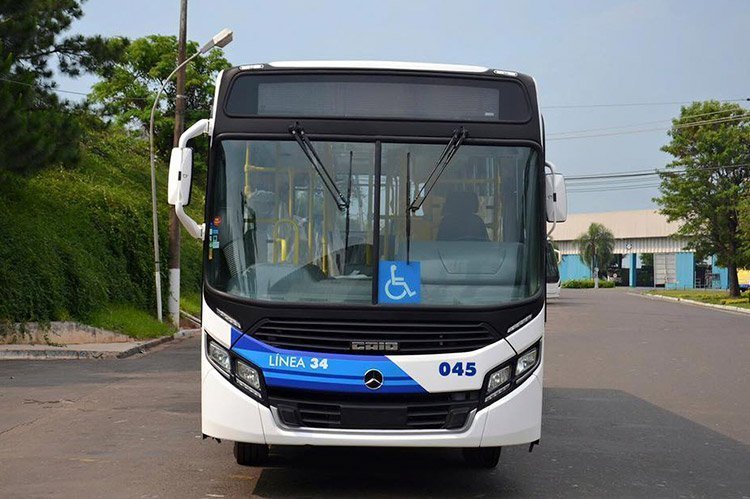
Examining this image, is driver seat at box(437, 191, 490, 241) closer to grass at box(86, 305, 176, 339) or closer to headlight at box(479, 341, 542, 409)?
headlight at box(479, 341, 542, 409)

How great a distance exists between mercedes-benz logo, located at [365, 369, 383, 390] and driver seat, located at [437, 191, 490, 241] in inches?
45.1

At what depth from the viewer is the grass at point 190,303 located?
3247cm

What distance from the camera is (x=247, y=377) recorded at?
23.9 ft

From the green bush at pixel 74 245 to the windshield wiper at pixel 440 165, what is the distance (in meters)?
16.3

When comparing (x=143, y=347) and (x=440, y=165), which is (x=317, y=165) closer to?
(x=440, y=165)

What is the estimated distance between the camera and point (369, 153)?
7645mm

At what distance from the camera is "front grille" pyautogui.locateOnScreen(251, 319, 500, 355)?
284 inches

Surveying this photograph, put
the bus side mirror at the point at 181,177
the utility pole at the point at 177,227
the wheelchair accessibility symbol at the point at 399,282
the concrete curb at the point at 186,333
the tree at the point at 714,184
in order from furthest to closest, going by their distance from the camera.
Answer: the tree at the point at 714,184
the concrete curb at the point at 186,333
the utility pole at the point at 177,227
the bus side mirror at the point at 181,177
the wheelchair accessibility symbol at the point at 399,282

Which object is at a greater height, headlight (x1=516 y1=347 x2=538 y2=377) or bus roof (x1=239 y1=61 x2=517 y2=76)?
bus roof (x1=239 y1=61 x2=517 y2=76)

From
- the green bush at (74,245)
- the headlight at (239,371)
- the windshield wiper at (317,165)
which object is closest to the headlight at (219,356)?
the headlight at (239,371)

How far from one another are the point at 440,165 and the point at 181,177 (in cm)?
187

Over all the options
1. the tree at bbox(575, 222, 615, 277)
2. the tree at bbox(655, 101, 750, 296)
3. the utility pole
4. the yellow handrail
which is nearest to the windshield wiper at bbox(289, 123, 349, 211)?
the yellow handrail

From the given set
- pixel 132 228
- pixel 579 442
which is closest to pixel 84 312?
pixel 132 228

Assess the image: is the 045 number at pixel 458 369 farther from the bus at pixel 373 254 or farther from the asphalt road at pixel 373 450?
the asphalt road at pixel 373 450
